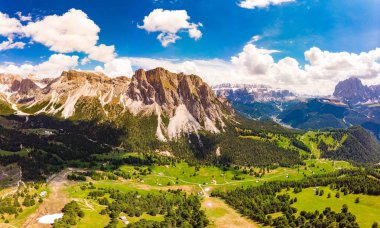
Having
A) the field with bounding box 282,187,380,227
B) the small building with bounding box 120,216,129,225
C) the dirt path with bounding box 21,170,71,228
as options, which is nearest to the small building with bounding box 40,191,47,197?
the dirt path with bounding box 21,170,71,228

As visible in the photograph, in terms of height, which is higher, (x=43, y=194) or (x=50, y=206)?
(x=43, y=194)

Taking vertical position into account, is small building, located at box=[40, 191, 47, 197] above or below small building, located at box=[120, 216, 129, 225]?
above

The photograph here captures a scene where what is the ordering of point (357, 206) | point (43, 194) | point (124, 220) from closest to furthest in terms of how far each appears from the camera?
point (124, 220)
point (357, 206)
point (43, 194)

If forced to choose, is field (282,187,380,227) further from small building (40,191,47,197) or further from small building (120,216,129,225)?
small building (40,191,47,197)

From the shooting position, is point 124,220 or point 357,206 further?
point 357,206

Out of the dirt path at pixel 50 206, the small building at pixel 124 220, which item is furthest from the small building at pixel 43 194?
Answer: the small building at pixel 124 220

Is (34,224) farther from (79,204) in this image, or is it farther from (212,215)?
(212,215)

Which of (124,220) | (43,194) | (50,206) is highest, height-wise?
(43,194)

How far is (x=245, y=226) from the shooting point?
178 metres

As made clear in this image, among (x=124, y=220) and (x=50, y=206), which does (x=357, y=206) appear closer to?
(x=124, y=220)

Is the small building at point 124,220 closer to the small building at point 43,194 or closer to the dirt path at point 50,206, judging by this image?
the dirt path at point 50,206

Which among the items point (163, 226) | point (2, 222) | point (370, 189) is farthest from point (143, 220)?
point (370, 189)

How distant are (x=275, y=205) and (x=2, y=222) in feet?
499

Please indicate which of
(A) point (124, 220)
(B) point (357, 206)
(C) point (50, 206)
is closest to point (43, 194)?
(C) point (50, 206)
